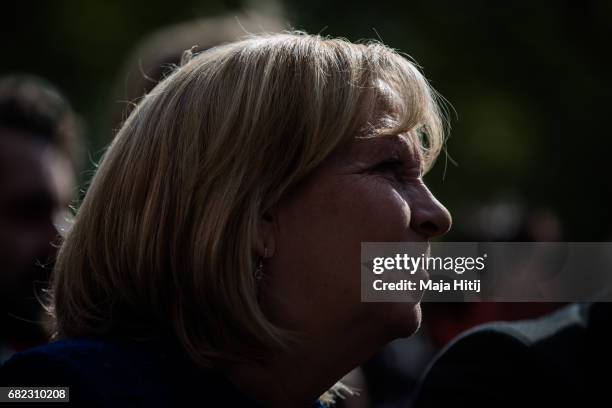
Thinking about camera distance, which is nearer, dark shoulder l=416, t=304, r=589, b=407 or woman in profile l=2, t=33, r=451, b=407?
woman in profile l=2, t=33, r=451, b=407

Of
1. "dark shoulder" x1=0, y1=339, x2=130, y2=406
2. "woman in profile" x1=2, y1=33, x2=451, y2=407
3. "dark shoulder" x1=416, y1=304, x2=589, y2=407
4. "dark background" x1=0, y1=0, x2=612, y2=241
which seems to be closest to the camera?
"dark shoulder" x1=0, y1=339, x2=130, y2=406

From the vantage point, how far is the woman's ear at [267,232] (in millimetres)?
2191

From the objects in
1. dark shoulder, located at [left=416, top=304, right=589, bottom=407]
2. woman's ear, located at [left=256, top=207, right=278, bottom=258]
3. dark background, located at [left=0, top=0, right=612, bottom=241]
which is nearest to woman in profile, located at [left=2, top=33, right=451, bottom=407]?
woman's ear, located at [left=256, top=207, right=278, bottom=258]

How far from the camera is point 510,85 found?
7688 millimetres

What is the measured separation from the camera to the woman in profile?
214cm

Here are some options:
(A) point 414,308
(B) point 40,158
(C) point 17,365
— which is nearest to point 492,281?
(A) point 414,308

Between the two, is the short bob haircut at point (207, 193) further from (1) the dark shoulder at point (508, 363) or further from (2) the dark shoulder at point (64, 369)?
(1) the dark shoulder at point (508, 363)

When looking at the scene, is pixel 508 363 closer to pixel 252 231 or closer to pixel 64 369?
pixel 252 231

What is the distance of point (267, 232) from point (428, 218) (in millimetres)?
384

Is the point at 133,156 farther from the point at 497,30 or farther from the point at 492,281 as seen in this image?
the point at 497,30

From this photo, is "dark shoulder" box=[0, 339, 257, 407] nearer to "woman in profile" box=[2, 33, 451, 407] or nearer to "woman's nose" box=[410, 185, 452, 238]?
"woman in profile" box=[2, 33, 451, 407]

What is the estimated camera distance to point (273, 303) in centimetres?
221

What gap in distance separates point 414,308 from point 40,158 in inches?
84.8

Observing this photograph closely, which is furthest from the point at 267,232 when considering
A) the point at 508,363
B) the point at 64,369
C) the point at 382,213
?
the point at 508,363
